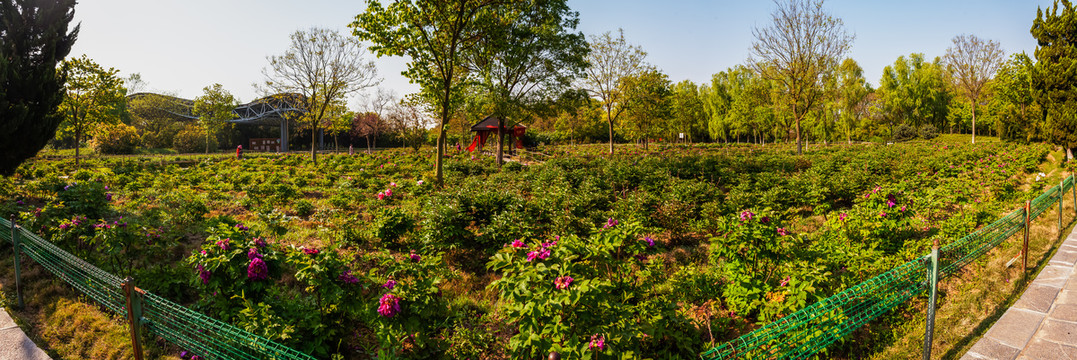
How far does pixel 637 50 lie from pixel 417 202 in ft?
74.6

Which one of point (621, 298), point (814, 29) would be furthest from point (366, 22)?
point (814, 29)

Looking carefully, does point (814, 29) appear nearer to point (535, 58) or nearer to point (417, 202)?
point (535, 58)

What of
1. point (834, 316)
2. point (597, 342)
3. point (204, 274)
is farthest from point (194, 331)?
point (834, 316)

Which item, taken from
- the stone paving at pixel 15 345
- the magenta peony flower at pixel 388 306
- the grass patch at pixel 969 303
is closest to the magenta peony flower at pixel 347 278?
the magenta peony flower at pixel 388 306

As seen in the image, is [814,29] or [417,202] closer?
[417,202]

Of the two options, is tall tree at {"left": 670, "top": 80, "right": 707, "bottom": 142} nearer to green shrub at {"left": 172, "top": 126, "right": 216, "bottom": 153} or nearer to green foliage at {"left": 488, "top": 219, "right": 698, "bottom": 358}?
green foliage at {"left": 488, "top": 219, "right": 698, "bottom": 358}

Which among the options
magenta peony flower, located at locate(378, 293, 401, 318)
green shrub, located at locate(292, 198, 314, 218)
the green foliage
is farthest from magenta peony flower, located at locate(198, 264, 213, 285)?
green shrub, located at locate(292, 198, 314, 218)

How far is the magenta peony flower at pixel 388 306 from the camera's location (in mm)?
Answer: 3158

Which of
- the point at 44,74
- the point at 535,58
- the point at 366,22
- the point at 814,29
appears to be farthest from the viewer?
the point at 814,29

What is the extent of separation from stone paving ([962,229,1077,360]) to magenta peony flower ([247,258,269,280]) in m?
5.84

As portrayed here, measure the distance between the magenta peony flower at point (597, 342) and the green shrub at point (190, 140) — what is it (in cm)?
5107

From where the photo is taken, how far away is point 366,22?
10.8 m

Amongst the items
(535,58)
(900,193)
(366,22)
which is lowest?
(900,193)

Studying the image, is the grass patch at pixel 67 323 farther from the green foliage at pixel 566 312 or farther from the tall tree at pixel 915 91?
the tall tree at pixel 915 91
